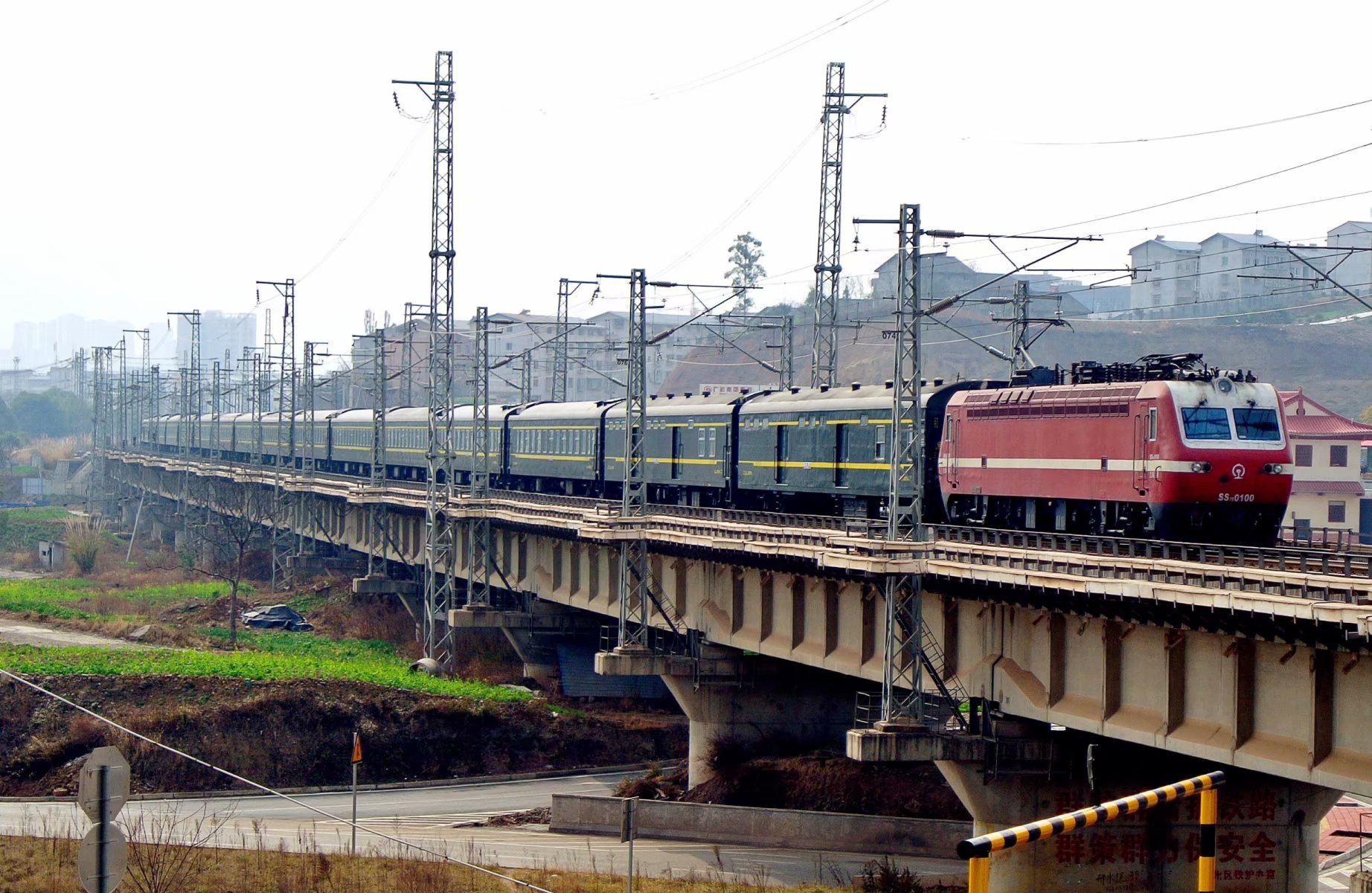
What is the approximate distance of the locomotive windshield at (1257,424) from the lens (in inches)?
1276

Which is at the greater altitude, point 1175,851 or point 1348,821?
point 1175,851

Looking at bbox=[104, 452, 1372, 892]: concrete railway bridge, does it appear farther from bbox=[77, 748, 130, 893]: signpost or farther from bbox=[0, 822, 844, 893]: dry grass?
bbox=[77, 748, 130, 893]: signpost

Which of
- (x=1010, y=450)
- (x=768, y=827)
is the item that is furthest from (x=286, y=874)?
(x=1010, y=450)

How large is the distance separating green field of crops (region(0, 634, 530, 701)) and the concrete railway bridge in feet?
23.6

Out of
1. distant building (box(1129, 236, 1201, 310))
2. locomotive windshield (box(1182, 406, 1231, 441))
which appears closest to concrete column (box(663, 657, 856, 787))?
locomotive windshield (box(1182, 406, 1231, 441))

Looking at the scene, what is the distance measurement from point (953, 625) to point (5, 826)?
24036 millimetres

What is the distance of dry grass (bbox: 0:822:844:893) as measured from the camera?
96.0ft

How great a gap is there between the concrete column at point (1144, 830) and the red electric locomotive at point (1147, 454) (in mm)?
5280

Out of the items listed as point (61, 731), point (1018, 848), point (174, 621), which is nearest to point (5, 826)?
point (61, 731)

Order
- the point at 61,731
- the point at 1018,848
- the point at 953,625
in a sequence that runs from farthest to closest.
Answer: the point at 61,731
the point at 953,625
the point at 1018,848

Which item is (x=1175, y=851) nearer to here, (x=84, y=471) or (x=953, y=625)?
(x=953, y=625)

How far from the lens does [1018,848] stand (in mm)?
31922

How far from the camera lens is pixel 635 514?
4766cm

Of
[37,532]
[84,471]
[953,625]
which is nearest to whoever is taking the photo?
[953,625]
